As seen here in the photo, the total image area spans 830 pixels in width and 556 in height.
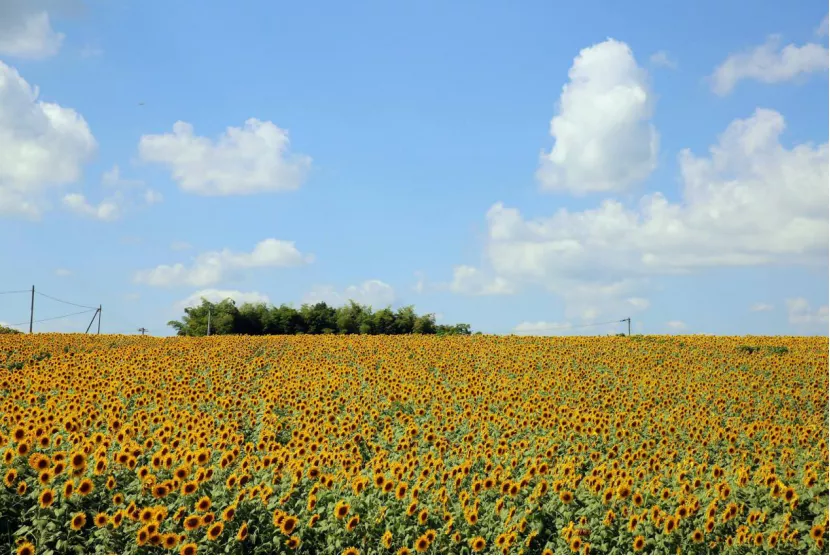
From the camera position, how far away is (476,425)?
41.0 ft

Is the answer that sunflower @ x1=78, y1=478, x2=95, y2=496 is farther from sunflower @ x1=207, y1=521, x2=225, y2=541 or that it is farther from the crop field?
sunflower @ x1=207, y1=521, x2=225, y2=541

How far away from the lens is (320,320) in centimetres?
4297

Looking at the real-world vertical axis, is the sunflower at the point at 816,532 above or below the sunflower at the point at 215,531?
below

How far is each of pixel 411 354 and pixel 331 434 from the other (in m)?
11.2

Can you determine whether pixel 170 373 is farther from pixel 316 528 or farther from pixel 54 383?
pixel 316 528

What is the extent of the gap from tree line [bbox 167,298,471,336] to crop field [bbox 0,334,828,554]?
73.3 ft

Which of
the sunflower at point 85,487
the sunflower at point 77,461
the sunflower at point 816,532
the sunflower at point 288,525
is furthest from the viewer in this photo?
the sunflower at point 77,461

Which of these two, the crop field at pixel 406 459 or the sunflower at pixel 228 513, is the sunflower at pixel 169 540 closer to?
the crop field at pixel 406 459

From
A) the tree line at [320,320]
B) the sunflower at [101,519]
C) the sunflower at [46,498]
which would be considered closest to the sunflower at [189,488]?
the sunflower at [101,519]

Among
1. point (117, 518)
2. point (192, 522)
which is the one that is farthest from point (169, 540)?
point (117, 518)

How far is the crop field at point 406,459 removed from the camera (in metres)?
7.86

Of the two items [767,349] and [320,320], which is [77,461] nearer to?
[767,349]

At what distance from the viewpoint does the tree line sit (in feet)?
139

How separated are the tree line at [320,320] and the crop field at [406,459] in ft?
73.3
